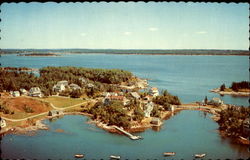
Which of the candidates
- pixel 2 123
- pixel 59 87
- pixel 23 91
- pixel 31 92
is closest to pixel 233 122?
pixel 2 123

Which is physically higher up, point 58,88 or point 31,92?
point 58,88

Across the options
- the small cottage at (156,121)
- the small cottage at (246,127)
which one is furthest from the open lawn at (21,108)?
the small cottage at (246,127)

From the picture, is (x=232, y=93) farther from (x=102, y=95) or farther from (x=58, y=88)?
(x=58, y=88)

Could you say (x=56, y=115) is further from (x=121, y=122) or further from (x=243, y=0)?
(x=243, y=0)

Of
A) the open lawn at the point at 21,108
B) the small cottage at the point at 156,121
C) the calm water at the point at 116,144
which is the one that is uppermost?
the open lawn at the point at 21,108

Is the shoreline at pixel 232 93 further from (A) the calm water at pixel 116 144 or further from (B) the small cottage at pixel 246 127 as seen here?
(B) the small cottage at pixel 246 127
